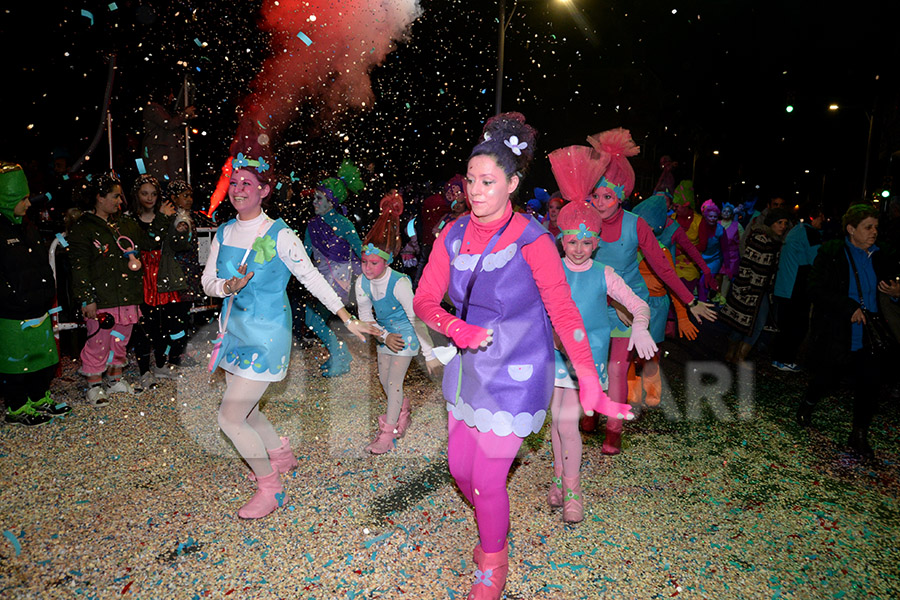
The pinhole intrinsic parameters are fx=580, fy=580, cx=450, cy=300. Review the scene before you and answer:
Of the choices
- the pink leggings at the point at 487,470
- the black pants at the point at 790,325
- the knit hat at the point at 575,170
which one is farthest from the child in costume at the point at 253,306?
the black pants at the point at 790,325

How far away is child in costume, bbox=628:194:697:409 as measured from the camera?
17.4 ft

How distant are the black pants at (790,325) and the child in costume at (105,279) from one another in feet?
24.7

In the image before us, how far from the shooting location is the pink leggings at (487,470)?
2.68 metres

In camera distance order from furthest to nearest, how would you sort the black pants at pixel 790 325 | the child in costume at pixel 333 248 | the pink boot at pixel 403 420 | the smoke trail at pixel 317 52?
the smoke trail at pixel 317 52
the black pants at pixel 790 325
the child in costume at pixel 333 248
the pink boot at pixel 403 420

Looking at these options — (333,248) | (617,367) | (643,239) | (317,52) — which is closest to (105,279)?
(333,248)

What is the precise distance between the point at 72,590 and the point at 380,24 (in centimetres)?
929

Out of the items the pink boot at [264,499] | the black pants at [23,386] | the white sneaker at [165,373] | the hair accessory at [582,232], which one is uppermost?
the hair accessory at [582,232]

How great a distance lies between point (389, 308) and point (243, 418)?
1.47 m

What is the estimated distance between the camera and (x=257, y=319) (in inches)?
135

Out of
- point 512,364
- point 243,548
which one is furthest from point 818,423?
point 243,548

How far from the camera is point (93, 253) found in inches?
217

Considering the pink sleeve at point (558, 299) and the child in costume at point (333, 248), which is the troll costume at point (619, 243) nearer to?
the pink sleeve at point (558, 299)

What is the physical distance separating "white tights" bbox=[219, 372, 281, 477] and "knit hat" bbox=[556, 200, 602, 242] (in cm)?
207

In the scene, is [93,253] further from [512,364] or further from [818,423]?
[818,423]
